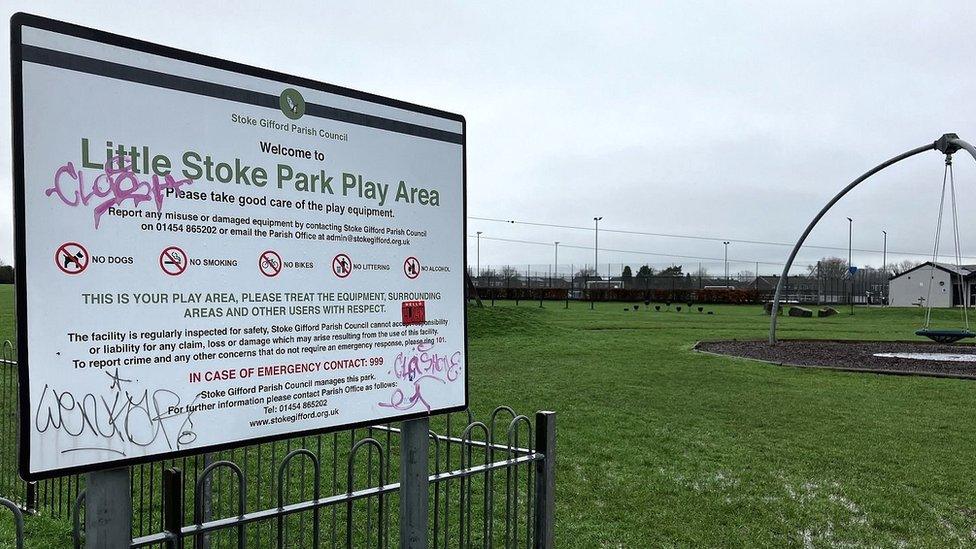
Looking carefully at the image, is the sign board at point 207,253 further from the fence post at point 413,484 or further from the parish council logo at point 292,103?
the fence post at point 413,484

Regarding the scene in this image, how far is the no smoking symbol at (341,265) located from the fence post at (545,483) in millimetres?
1539

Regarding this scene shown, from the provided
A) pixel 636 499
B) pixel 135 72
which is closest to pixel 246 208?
pixel 135 72

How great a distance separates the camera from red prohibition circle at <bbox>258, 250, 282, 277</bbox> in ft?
7.91

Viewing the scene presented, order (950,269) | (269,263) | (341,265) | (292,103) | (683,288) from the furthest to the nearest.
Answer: (683,288) < (950,269) < (341,265) < (292,103) < (269,263)

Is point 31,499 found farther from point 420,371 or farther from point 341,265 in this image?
point 341,265

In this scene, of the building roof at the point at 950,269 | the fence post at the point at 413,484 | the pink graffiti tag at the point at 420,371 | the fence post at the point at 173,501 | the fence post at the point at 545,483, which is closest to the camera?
the fence post at the point at 173,501

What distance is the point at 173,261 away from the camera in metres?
2.20

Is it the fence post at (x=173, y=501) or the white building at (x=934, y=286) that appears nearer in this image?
the fence post at (x=173, y=501)

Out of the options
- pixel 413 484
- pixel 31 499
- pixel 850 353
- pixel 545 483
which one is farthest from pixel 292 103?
pixel 850 353

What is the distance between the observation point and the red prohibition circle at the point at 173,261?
2174 millimetres

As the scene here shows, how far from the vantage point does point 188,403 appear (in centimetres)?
225

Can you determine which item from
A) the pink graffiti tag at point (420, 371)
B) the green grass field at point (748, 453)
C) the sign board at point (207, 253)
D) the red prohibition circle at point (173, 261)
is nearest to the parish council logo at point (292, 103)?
the sign board at point (207, 253)

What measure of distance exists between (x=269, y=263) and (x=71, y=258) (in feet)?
1.98

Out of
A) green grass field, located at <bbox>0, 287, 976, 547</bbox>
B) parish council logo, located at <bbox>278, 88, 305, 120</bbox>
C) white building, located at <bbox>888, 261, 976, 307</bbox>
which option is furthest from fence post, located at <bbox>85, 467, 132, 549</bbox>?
white building, located at <bbox>888, 261, 976, 307</bbox>
